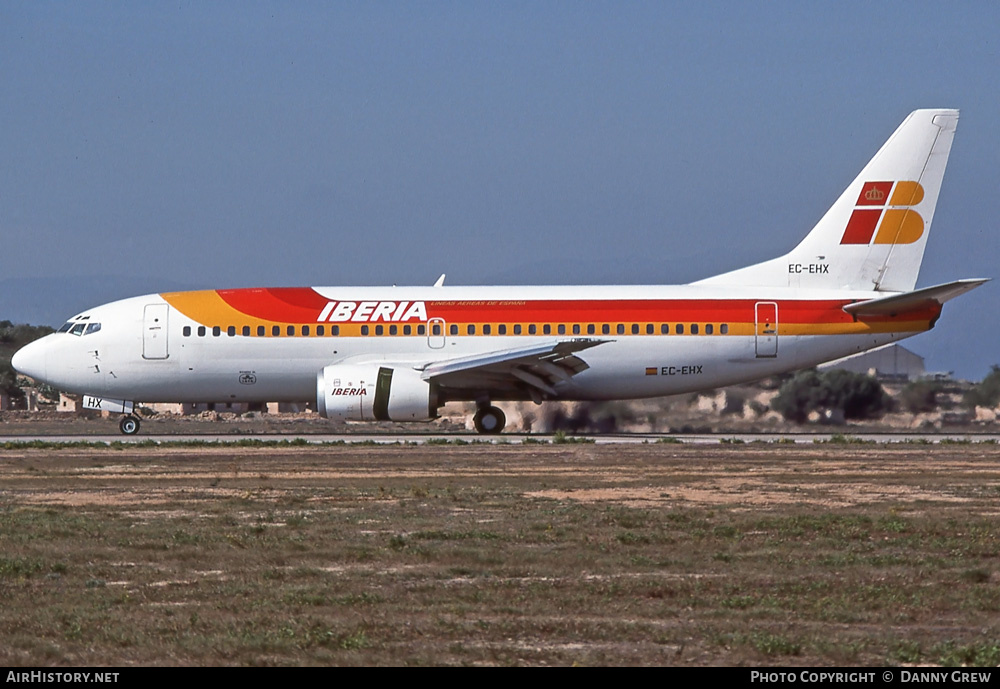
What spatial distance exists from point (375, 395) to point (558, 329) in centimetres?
499

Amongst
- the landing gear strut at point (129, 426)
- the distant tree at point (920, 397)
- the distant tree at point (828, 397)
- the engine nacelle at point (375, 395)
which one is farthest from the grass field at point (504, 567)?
the distant tree at point (920, 397)

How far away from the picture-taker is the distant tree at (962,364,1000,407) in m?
38.0

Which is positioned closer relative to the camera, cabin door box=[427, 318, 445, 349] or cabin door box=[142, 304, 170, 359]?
cabin door box=[427, 318, 445, 349]

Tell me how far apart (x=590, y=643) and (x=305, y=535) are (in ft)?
20.3

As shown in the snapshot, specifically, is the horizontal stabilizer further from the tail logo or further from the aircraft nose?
the aircraft nose

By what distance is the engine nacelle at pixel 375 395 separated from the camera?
3158 cm

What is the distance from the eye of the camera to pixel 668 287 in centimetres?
3341

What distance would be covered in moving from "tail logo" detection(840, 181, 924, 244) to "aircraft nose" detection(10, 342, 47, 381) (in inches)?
842

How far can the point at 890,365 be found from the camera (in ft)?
144

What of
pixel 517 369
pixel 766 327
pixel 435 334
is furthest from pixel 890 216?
pixel 435 334

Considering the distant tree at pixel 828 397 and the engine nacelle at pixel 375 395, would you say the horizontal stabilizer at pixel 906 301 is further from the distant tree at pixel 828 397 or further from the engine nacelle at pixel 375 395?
the engine nacelle at pixel 375 395

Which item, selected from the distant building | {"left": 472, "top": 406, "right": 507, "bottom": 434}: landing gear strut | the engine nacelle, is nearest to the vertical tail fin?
the distant building

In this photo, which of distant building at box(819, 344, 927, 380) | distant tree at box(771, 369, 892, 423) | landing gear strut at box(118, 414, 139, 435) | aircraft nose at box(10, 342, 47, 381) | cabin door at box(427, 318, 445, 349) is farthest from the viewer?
distant building at box(819, 344, 927, 380)

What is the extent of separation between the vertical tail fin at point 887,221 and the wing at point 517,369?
602cm
